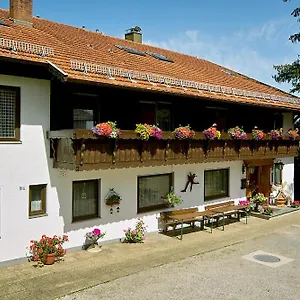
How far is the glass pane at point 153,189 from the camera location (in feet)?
43.9

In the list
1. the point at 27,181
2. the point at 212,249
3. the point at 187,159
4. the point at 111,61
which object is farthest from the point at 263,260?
the point at 111,61

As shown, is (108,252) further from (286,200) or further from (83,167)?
(286,200)

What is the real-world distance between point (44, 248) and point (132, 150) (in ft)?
12.6

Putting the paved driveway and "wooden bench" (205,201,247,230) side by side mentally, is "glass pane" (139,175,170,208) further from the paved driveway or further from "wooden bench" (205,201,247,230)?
the paved driveway

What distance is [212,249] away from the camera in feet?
39.1

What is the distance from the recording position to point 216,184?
54.1 ft

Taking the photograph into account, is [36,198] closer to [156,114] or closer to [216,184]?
[156,114]

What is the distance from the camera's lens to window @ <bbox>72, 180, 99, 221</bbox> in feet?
37.9

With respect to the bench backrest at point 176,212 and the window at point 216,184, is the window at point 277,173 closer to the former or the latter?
the window at point 216,184

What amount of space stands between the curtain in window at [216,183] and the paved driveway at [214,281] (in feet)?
14.8

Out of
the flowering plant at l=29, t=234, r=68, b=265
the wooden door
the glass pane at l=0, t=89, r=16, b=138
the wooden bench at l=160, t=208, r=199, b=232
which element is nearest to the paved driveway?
the flowering plant at l=29, t=234, r=68, b=265

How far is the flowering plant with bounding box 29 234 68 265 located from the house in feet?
1.01

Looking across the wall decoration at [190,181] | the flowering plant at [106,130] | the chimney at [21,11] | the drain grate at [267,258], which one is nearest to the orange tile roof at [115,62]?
the chimney at [21,11]

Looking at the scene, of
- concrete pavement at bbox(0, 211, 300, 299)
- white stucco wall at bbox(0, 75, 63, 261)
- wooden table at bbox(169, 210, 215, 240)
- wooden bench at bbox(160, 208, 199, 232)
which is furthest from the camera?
wooden bench at bbox(160, 208, 199, 232)
